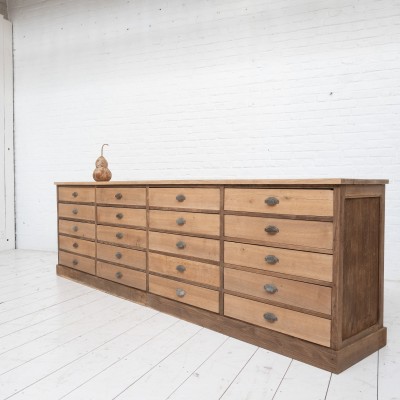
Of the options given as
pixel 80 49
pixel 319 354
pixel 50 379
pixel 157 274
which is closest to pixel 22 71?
pixel 80 49

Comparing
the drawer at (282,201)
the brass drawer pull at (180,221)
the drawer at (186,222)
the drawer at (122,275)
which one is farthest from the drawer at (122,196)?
the drawer at (282,201)

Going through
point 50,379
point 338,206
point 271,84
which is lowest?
point 50,379

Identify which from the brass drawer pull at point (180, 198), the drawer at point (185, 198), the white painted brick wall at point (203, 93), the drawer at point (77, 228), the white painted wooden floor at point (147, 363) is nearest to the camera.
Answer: the white painted wooden floor at point (147, 363)

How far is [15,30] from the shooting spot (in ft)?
17.5

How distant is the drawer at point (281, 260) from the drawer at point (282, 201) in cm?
19

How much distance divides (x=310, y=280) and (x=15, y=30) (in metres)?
5.13

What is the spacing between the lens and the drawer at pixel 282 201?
1883 millimetres

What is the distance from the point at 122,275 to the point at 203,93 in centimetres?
205

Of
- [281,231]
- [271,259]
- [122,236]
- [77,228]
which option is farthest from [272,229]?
Answer: [77,228]

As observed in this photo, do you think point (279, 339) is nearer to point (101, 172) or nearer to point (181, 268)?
point (181, 268)

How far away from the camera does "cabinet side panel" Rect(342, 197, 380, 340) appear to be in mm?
1902

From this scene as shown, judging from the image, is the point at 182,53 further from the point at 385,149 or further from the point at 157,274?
the point at 157,274

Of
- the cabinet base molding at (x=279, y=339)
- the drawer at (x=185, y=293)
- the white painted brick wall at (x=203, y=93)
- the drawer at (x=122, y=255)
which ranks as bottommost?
the cabinet base molding at (x=279, y=339)

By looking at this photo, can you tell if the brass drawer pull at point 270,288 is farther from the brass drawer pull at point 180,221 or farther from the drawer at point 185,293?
the brass drawer pull at point 180,221
